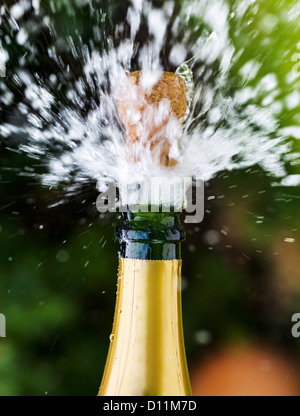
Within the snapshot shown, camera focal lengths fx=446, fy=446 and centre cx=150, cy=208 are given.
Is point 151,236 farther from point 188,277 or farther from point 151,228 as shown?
point 188,277

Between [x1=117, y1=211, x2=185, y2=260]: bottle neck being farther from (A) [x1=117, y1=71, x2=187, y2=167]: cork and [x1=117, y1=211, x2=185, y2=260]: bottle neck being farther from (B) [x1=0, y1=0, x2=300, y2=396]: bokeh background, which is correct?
(B) [x1=0, y1=0, x2=300, y2=396]: bokeh background

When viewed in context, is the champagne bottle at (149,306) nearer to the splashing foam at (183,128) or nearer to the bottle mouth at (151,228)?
the bottle mouth at (151,228)

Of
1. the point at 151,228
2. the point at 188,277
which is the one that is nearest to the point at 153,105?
the point at 151,228

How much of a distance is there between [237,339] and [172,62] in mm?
332

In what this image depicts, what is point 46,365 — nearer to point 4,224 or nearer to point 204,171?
point 4,224

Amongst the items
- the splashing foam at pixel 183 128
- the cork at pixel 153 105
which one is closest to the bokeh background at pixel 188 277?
the splashing foam at pixel 183 128

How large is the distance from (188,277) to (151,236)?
0.71 ft

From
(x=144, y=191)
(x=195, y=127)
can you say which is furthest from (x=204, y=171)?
(x=144, y=191)

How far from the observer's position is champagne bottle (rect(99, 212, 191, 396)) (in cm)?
31

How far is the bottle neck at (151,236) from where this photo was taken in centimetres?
31

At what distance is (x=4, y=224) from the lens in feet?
1.64

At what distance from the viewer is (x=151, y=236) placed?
0.31 metres

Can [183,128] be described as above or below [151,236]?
above

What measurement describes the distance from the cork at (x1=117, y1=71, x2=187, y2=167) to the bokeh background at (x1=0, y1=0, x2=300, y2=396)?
183 millimetres
